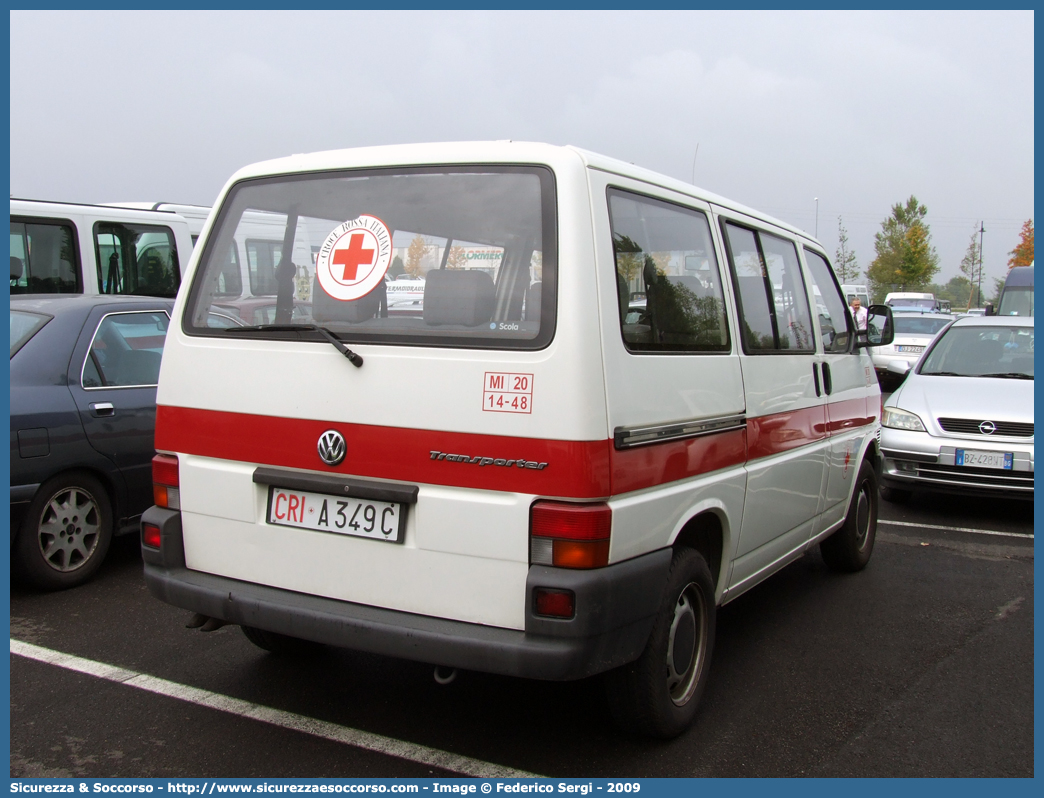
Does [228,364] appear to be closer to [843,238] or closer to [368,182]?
[368,182]

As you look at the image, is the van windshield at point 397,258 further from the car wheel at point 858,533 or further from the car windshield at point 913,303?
the car windshield at point 913,303

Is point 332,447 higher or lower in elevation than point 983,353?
lower

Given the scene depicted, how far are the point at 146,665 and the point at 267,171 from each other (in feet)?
7.21

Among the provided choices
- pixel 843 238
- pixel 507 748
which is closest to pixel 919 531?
pixel 507 748

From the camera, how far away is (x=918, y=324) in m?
19.2

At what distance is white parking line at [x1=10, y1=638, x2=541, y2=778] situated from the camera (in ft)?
10.6

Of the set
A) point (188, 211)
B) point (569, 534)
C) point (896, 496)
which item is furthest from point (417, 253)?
point (188, 211)

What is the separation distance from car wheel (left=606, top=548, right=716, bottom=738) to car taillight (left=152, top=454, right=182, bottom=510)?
5.76 ft

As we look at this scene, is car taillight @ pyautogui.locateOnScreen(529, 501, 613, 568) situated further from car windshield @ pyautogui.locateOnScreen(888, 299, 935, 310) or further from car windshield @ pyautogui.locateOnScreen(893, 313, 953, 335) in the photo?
car windshield @ pyautogui.locateOnScreen(888, 299, 935, 310)

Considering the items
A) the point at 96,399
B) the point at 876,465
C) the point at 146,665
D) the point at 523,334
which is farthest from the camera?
the point at 876,465

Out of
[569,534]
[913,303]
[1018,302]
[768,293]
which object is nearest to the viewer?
[569,534]

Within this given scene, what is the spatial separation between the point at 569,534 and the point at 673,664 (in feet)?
3.01

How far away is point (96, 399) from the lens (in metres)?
5.26

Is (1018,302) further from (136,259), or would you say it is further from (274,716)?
(274,716)
